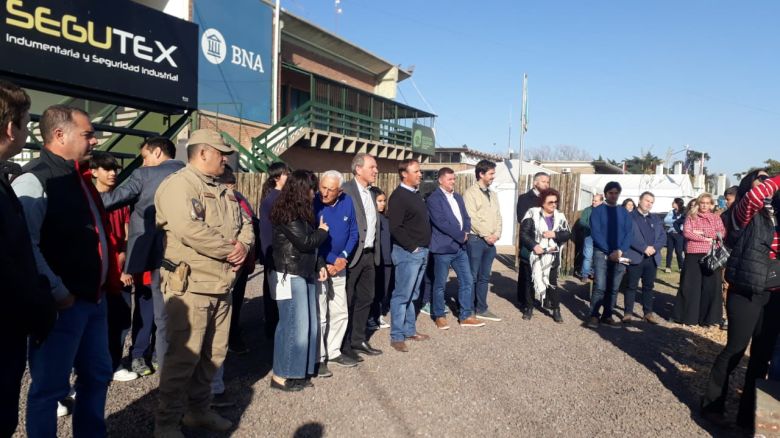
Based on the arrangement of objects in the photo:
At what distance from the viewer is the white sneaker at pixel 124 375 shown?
4191 millimetres

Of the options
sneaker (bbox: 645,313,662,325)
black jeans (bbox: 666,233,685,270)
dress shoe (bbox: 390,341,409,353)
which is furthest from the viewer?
black jeans (bbox: 666,233,685,270)

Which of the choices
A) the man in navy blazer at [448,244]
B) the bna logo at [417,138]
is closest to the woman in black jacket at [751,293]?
the man in navy blazer at [448,244]

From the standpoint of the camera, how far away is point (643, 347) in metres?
5.68

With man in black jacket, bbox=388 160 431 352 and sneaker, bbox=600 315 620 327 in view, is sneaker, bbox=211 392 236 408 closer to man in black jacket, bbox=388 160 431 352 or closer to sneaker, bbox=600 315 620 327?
man in black jacket, bbox=388 160 431 352

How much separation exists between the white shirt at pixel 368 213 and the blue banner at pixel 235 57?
11924 mm

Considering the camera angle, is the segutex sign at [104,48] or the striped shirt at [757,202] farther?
the segutex sign at [104,48]

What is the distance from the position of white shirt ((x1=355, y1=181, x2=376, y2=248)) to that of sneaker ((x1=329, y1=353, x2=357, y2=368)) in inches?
46.3

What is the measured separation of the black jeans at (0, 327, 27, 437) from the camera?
1885 mm

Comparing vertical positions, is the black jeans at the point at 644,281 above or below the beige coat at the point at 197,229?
below

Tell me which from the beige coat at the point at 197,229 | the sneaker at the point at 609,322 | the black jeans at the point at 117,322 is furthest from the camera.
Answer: the sneaker at the point at 609,322

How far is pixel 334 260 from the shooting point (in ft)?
14.9

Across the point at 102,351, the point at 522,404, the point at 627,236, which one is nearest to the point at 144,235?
the point at 102,351

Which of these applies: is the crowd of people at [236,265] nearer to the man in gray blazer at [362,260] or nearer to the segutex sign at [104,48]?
the man in gray blazer at [362,260]

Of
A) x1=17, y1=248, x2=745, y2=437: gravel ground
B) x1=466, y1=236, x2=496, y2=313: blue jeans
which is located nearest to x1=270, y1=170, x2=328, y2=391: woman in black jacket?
x1=17, y1=248, x2=745, y2=437: gravel ground
